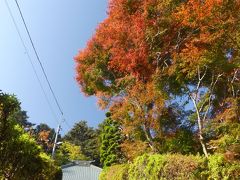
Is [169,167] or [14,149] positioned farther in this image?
[169,167]

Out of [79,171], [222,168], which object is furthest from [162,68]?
[79,171]

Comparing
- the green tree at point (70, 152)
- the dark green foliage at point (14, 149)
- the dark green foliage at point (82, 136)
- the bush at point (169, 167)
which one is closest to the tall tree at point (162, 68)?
the bush at point (169, 167)

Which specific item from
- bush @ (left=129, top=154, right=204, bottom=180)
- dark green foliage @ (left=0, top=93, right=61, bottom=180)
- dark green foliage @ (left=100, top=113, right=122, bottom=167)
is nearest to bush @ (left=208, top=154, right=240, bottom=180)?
bush @ (left=129, top=154, right=204, bottom=180)

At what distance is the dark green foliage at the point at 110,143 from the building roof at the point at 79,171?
930 centimetres

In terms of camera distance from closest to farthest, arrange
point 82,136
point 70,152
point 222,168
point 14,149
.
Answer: point 14,149 → point 222,168 → point 70,152 → point 82,136

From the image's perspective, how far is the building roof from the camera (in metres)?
37.9

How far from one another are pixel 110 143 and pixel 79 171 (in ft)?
35.1

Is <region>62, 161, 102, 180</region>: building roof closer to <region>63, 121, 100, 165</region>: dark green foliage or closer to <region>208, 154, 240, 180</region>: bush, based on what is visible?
<region>63, 121, 100, 165</region>: dark green foliage

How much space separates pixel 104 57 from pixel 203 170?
1272 centimetres

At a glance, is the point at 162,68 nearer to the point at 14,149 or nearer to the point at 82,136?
the point at 14,149

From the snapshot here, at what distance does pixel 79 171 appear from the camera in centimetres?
3869

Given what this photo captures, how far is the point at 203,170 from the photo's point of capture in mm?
9688

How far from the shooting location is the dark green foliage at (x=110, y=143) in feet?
95.0

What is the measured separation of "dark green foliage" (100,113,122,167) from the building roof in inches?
366
